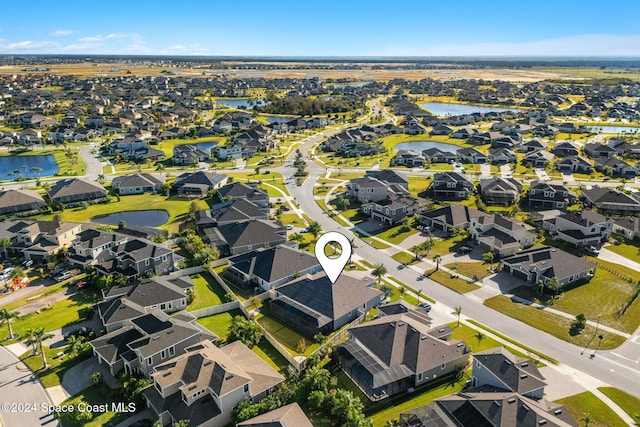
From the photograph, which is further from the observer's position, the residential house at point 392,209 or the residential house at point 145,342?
the residential house at point 392,209

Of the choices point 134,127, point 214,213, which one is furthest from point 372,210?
point 134,127

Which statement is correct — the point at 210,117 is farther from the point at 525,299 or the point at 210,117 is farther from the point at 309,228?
the point at 525,299

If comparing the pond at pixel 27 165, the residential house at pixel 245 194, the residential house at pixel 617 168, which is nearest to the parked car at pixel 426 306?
the residential house at pixel 245 194

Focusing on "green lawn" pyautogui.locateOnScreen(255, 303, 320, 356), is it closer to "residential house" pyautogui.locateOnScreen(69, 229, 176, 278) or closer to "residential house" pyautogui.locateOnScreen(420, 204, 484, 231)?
"residential house" pyautogui.locateOnScreen(69, 229, 176, 278)

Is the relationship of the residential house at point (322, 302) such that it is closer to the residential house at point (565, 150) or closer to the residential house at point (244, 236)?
the residential house at point (244, 236)

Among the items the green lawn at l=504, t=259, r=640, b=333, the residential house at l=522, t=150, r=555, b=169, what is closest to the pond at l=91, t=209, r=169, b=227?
the green lawn at l=504, t=259, r=640, b=333

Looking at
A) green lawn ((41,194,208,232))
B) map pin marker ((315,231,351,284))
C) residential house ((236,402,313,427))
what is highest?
map pin marker ((315,231,351,284))

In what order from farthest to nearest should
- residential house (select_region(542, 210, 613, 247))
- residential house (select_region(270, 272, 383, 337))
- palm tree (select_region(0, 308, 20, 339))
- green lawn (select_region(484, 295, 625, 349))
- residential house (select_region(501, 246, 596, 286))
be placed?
1. residential house (select_region(542, 210, 613, 247))
2. residential house (select_region(501, 246, 596, 286))
3. residential house (select_region(270, 272, 383, 337))
4. palm tree (select_region(0, 308, 20, 339))
5. green lawn (select_region(484, 295, 625, 349))
